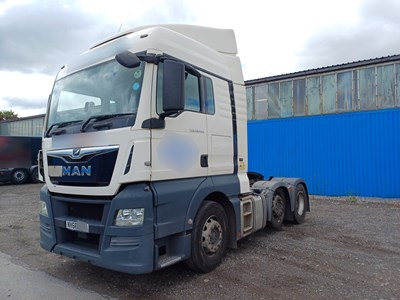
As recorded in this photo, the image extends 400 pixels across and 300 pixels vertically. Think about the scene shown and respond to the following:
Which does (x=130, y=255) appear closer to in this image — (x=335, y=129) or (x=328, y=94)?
(x=335, y=129)

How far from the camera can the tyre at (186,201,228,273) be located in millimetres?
4219

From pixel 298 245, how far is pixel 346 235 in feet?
4.44

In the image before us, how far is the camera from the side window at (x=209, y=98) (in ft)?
15.2

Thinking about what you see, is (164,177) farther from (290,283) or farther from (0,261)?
(0,261)

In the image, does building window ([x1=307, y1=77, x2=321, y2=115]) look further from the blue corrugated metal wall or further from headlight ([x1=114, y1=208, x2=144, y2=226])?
headlight ([x1=114, y1=208, x2=144, y2=226])

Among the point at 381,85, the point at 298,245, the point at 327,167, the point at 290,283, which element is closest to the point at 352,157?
the point at 327,167

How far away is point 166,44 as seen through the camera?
4035mm

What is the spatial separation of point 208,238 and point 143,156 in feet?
5.30

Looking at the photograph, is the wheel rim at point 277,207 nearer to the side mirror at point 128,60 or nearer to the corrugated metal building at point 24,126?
the side mirror at point 128,60

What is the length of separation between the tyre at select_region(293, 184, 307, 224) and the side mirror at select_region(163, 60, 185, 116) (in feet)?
15.6

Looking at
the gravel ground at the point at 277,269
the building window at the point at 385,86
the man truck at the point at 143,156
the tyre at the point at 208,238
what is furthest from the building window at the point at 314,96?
the tyre at the point at 208,238

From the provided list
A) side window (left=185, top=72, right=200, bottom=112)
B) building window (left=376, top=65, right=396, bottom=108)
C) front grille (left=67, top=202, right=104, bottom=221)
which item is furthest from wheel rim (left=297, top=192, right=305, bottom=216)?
building window (left=376, top=65, right=396, bottom=108)

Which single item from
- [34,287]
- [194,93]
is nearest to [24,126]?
[34,287]

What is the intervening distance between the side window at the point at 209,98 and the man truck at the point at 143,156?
0.6 inches
